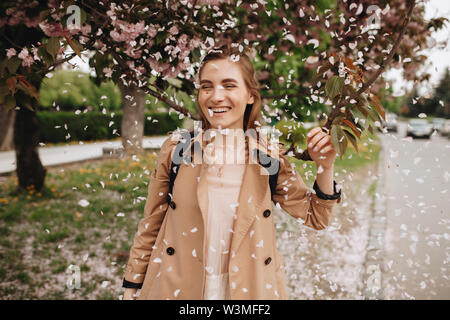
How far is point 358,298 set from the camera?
12.9 feet

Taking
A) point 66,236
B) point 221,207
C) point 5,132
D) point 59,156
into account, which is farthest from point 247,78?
point 5,132

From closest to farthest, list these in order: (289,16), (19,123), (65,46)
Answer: (65,46), (289,16), (19,123)

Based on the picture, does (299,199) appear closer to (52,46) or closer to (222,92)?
(222,92)

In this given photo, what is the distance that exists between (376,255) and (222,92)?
4232 mm

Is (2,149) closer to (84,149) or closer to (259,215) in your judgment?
(84,149)

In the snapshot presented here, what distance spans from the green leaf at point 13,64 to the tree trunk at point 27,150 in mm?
4954

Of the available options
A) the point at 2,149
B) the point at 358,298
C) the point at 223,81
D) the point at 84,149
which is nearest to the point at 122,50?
the point at 223,81

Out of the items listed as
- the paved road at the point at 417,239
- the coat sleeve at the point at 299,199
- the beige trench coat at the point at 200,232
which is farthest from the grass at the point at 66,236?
the paved road at the point at 417,239

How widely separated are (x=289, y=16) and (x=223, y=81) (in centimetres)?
142

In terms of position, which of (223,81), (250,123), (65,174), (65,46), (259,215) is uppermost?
(65,46)

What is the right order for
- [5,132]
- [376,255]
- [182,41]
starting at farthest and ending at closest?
[5,132]
[376,255]
[182,41]

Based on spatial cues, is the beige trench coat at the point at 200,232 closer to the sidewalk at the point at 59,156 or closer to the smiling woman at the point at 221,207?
the smiling woman at the point at 221,207

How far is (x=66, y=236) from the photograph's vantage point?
552 cm

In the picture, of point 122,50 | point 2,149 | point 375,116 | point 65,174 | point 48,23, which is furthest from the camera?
point 2,149
